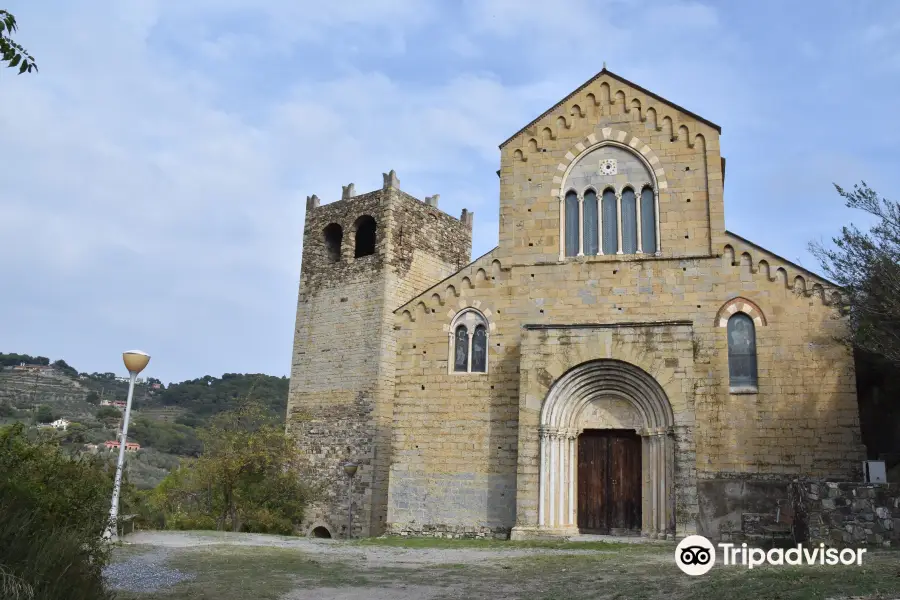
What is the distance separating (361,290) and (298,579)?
20014mm

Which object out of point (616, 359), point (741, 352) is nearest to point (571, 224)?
point (616, 359)

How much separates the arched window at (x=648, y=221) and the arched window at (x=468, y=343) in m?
4.45

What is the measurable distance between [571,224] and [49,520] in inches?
569

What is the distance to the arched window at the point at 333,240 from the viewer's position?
3225 centimetres

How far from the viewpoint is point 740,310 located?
57.7ft

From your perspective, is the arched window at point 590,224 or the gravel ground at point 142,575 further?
the arched window at point 590,224

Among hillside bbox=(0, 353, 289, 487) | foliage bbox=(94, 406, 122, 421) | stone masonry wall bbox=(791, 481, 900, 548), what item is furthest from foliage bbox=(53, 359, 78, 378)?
stone masonry wall bbox=(791, 481, 900, 548)

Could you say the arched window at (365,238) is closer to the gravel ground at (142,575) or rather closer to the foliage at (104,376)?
the gravel ground at (142,575)

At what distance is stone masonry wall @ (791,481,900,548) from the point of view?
1163 cm

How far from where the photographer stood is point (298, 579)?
1023 centimetres

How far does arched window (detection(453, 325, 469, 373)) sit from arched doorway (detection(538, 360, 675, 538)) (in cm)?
276

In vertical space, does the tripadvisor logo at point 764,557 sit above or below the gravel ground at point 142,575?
above

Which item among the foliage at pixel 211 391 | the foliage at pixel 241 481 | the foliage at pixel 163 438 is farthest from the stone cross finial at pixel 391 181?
the foliage at pixel 211 391

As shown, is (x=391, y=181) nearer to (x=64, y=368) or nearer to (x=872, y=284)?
(x=872, y=284)
